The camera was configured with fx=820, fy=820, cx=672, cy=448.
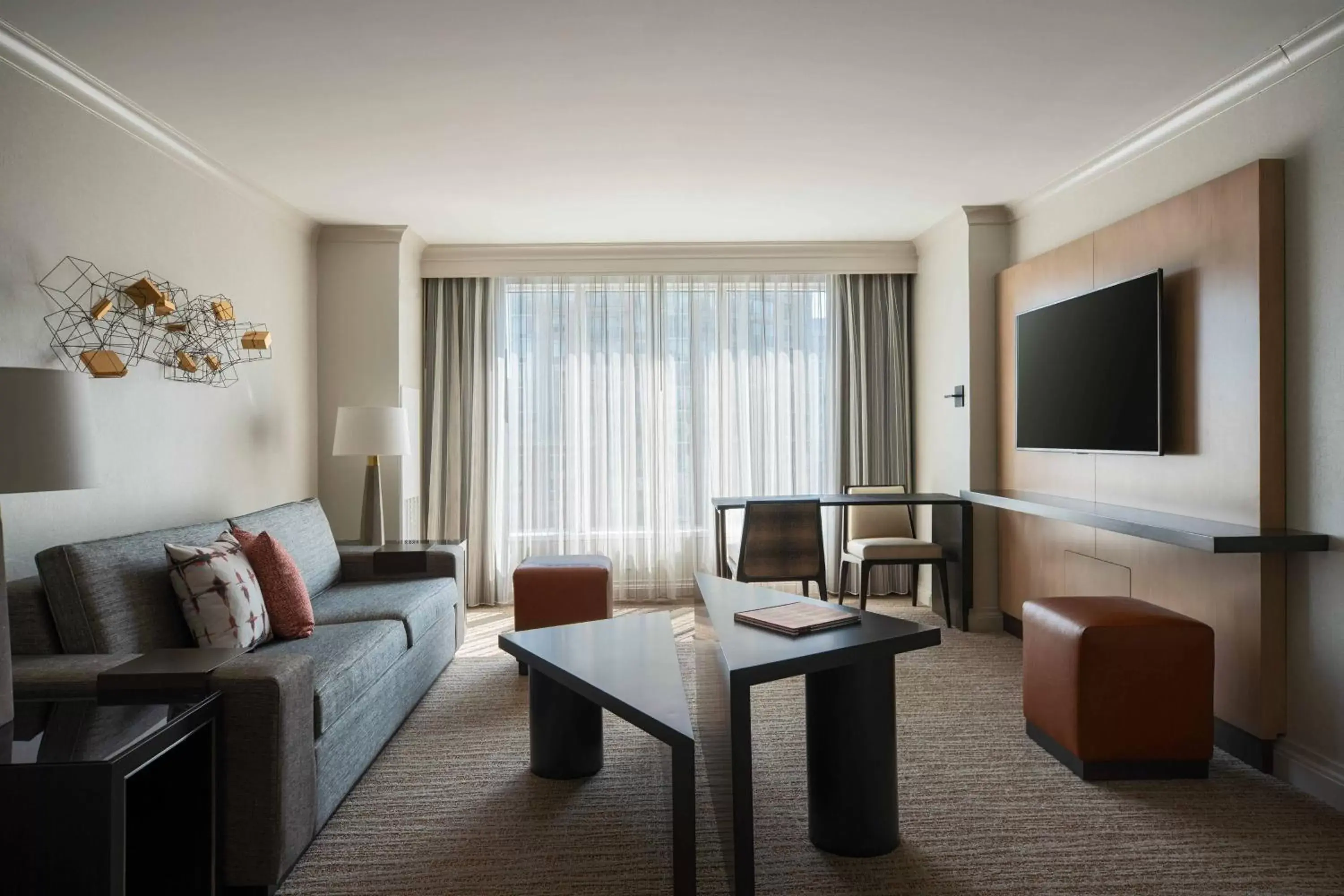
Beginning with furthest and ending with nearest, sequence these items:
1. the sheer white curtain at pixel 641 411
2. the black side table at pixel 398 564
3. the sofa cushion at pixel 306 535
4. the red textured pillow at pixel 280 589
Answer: the sheer white curtain at pixel 641 411 → the black side table at pixel 398 564 → the sofa cushion at pixel 306 535 → the red textured pillow at pixel 280 589

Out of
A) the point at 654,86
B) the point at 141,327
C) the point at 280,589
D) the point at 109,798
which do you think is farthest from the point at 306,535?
the point at 654,86

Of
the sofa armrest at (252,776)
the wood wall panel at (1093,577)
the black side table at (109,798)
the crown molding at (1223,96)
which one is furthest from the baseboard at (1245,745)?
the black side table at (109,798)

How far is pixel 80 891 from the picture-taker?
1.61 metres

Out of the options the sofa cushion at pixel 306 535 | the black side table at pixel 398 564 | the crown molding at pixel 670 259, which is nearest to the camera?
the sofa cushion at pixel 306 535

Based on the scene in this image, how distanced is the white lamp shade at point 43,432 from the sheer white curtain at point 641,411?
11.9 ft

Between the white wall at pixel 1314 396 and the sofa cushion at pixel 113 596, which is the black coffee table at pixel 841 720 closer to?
the white wall at pixel 1314 396

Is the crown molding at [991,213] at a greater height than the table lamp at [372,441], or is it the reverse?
the crown molding at [991,213]

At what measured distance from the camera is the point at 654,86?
3.03 m

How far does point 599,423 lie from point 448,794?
130 inches

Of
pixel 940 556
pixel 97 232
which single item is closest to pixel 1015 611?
pixel 940 556

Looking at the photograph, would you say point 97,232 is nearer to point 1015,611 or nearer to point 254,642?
point 254,642

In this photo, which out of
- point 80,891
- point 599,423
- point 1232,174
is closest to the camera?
point 80,891

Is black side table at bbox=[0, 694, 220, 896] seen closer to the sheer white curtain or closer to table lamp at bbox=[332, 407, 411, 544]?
table lamp at bbox=[332, 407, 411, 544]

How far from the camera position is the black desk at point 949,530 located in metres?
4.82
